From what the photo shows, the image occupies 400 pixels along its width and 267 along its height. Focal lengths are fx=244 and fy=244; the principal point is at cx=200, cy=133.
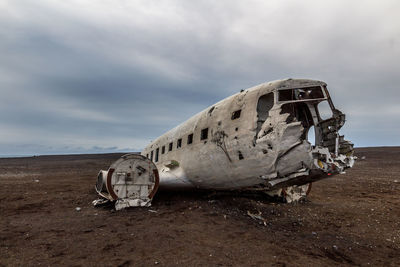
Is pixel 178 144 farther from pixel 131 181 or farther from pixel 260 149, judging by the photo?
pixel 260 149

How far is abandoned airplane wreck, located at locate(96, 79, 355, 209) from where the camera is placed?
668 centimetres

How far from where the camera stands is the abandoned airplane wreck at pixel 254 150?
21.9 feet

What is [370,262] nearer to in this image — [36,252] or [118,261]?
[118,261]

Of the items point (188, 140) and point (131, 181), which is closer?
point (131, 181)

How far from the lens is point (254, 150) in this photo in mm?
7227

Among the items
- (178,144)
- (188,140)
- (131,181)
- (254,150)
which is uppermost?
(188,140)

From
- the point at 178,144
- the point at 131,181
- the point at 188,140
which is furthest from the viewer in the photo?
the point at 178,144

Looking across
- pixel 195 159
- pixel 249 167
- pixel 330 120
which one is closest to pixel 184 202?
pixel 195 159

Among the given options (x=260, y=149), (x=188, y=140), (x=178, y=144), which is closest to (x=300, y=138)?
(x=260, y=149)

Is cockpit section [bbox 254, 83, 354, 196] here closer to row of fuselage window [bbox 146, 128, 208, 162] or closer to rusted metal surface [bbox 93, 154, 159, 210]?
row of fuselage window [bbox 146, 128, 208, 162]

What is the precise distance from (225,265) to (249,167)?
10.3 ft

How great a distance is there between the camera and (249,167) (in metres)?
7.44

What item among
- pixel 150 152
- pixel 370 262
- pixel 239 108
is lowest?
pixel 370 262

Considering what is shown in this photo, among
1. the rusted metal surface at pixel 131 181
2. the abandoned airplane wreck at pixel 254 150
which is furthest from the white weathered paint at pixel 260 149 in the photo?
the rusted metal surface at pixel 131 181
